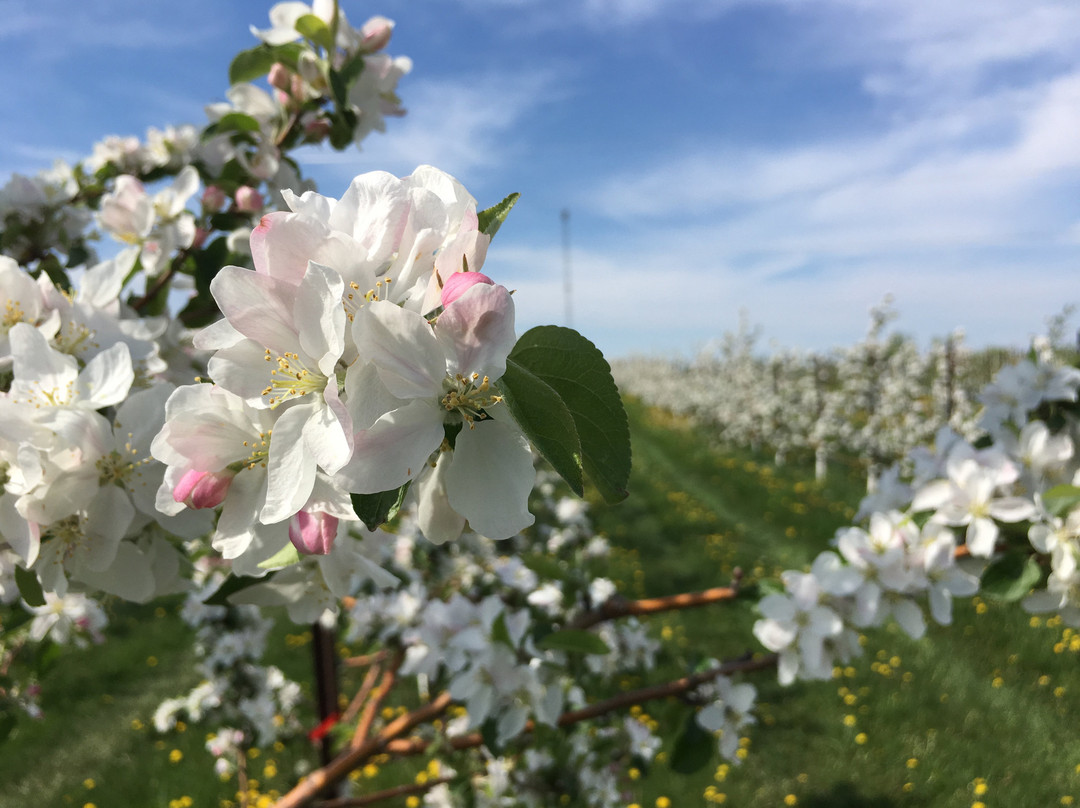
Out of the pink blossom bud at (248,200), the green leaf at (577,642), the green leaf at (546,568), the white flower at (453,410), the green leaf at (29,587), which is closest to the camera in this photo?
the white flower at (453,410)

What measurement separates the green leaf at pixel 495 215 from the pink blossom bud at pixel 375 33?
1.19 metres

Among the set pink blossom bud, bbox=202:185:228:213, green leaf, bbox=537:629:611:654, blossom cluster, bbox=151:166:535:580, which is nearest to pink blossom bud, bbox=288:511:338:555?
blossom cluster, bbox=151:166:535:580

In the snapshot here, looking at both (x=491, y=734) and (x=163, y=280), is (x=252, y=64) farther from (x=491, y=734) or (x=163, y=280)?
(x=491, y=734)

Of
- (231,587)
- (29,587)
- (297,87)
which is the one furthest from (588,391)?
(297,87)

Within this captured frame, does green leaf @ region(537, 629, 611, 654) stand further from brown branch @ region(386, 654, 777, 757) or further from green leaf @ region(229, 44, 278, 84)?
green leaf @ region(229, 44, 278, 84)

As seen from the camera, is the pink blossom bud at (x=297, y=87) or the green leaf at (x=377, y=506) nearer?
the green leaf at (x=377, y=506)

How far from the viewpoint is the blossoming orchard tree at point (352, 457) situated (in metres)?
0.62

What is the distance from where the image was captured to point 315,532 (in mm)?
701

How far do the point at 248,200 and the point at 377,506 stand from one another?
1251 mm

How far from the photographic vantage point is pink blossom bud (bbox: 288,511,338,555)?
2.28ft

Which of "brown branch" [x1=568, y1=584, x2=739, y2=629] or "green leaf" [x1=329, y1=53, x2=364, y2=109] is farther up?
"green leaf" [x1=329, y1=53, x2=364, y2=109]

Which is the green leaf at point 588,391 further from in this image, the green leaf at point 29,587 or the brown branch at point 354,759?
the brown branch at point 354,759

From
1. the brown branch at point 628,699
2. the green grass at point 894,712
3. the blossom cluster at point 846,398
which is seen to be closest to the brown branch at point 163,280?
the brown branch at point 628,699

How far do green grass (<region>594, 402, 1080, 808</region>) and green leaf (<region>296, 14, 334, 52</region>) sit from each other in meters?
2.04
